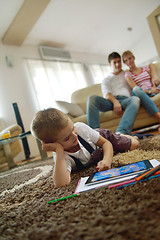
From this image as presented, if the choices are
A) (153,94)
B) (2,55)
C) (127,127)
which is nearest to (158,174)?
(127,127)

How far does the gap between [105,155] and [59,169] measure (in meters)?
0.23

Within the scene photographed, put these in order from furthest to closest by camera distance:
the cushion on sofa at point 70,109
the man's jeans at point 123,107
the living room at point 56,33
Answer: the living room at point 56,33 < the cushion on sofa at point 70,109 < the man's jeans at point 123,107

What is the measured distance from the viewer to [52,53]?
14.7ft

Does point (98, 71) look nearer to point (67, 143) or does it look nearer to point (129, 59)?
point (129, 59)

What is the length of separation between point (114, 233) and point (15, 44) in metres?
4.26

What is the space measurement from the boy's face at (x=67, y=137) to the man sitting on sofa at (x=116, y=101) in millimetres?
705

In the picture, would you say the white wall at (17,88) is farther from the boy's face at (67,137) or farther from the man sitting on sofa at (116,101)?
the boy's face at (67,137)

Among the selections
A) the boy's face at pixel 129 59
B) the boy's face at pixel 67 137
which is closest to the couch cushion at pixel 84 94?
the boy's face at pixel 129 59

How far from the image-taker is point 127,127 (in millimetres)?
1523

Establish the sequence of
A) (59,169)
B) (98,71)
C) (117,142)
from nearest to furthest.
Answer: (59,169), (117,142), (98,71)

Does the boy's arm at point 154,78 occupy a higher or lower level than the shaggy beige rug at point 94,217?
higher

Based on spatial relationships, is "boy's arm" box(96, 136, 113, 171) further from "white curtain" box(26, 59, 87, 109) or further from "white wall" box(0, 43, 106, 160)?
"white curtain" box(26, 59, 87, 109)

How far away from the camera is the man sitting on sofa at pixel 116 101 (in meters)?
1.59

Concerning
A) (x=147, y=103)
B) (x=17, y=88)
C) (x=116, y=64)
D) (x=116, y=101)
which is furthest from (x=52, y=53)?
(x=147, y=103)
